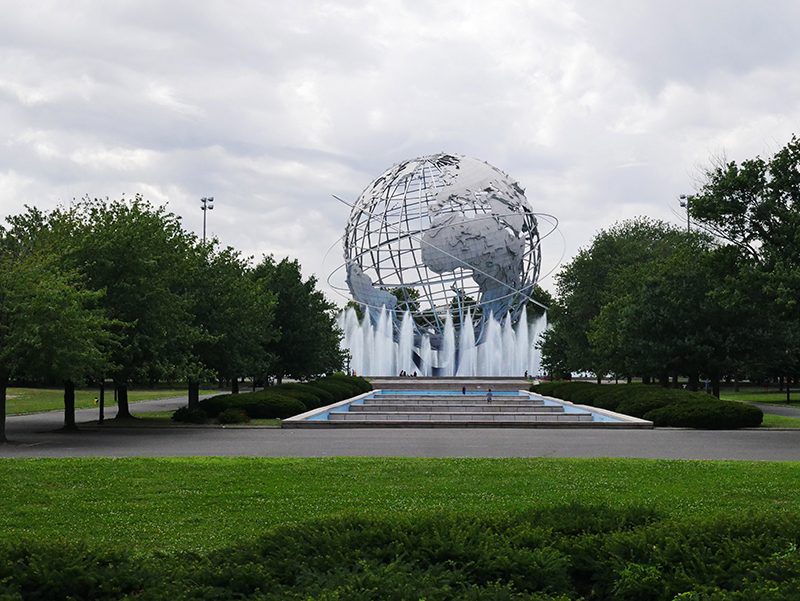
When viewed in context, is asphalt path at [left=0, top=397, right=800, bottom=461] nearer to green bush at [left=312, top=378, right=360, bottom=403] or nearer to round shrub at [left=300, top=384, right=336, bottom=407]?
round shrub at [left=300, top=384, right=336, bottom=407]

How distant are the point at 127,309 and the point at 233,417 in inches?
208

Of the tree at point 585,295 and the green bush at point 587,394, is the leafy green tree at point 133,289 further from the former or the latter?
the tree at point 585,295

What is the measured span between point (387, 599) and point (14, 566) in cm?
269

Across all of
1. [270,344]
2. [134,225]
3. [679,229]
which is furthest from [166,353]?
[679,229]

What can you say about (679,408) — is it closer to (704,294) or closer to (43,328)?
(704,294)

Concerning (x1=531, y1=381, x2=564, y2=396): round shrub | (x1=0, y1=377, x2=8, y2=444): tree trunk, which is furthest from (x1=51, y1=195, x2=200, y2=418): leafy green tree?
(x1=531, y1=381, x2=564, y2=396): round shrub

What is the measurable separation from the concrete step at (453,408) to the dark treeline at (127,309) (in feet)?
17.7

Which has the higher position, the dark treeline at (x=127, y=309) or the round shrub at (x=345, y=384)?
the dark treeline at (x=127, y=309)

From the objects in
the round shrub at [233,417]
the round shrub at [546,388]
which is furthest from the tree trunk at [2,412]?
the round shrub at [546,388]

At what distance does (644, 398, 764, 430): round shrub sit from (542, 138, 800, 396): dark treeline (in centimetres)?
315

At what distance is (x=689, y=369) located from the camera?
115 ft

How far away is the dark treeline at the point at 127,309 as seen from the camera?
63.1 feet

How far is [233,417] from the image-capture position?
26.9m

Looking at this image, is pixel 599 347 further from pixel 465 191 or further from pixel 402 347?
pixel 402 347
